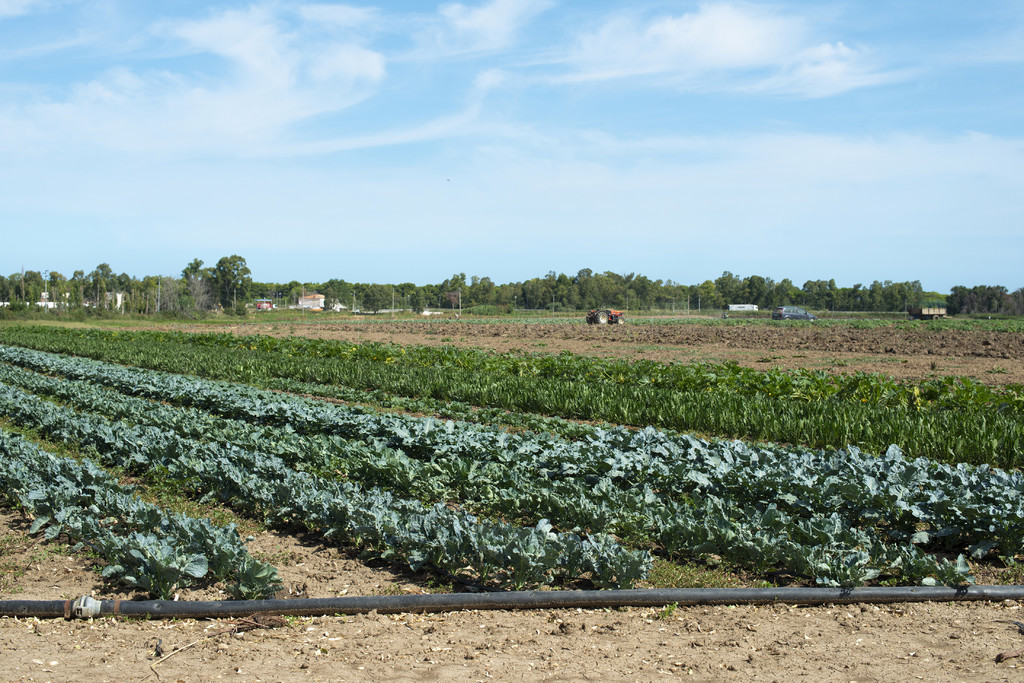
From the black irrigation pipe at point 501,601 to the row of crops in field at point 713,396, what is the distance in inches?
185

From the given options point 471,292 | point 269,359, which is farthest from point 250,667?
point 471,292

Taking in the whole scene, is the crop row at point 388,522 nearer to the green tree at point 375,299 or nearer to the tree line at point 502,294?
the tree line at point 502,294

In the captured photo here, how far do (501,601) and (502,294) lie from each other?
391 feet

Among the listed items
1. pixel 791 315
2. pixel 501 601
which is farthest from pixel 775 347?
pixel 791 315

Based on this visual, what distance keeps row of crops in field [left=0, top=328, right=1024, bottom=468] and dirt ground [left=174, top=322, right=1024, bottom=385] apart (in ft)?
21.6

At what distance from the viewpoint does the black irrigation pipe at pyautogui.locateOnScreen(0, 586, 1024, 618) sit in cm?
449

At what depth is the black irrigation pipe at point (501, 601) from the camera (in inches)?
177

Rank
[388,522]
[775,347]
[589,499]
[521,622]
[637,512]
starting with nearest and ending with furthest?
[521,622] < [388,522] < [637,512] < [589,499] < [775,347]

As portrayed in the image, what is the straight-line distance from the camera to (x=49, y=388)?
618 inches

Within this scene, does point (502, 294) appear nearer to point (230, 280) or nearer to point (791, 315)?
point (230, 280)

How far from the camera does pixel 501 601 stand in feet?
15.0

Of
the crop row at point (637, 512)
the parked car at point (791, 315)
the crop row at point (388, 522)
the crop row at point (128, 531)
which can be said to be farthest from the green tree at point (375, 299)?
the crop row at point (128, 531)

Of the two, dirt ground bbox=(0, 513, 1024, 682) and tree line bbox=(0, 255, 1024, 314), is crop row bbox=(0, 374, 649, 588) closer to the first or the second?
dirt ground bbox=(0, 513, 1024, 682)

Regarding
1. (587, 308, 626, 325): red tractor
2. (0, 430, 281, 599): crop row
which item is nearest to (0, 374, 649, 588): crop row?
(0, 430, 281, 599): crop row
